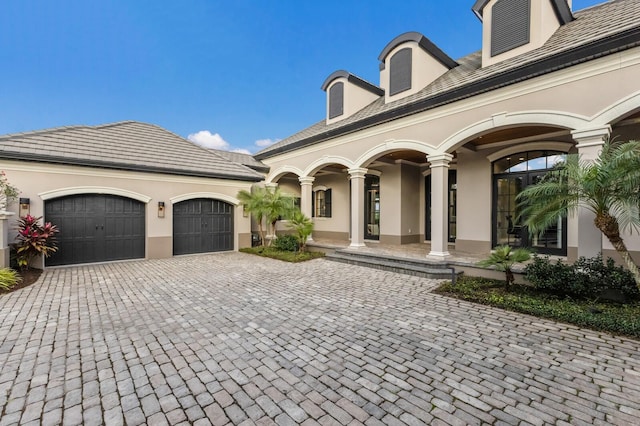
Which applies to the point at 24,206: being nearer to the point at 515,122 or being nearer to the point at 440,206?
the point at 440,206

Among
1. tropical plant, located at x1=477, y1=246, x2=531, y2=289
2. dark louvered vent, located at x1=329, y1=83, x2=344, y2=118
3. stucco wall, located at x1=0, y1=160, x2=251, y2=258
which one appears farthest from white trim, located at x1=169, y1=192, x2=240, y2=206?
tropical plant, located at x1=477, y1=246, x2=531, y2=289

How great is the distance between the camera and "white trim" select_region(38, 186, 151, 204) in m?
A: 8.63

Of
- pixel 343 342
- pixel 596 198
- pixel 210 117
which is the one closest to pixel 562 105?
pixel 596 198

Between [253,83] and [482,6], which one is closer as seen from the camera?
[482,6]

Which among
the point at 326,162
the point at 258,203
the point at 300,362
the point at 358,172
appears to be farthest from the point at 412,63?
the point at 300,362

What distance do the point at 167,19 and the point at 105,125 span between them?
6.47 m

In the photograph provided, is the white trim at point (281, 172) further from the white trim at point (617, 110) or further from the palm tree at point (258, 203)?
the white trim at point (617, 110)

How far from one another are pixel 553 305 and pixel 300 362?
15.5 feet

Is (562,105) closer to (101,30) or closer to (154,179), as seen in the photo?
(154,179)

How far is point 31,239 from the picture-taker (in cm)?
768

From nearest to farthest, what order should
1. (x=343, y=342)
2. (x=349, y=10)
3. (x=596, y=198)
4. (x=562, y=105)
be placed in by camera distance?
(x=343, y=342)
(x=596, y=198)
(x=562, y=105)
(x=349, y=10)

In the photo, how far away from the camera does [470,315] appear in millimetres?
4750

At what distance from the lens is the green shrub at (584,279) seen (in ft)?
15.9

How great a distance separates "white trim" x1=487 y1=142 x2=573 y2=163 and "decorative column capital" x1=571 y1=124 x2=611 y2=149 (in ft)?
8.46
